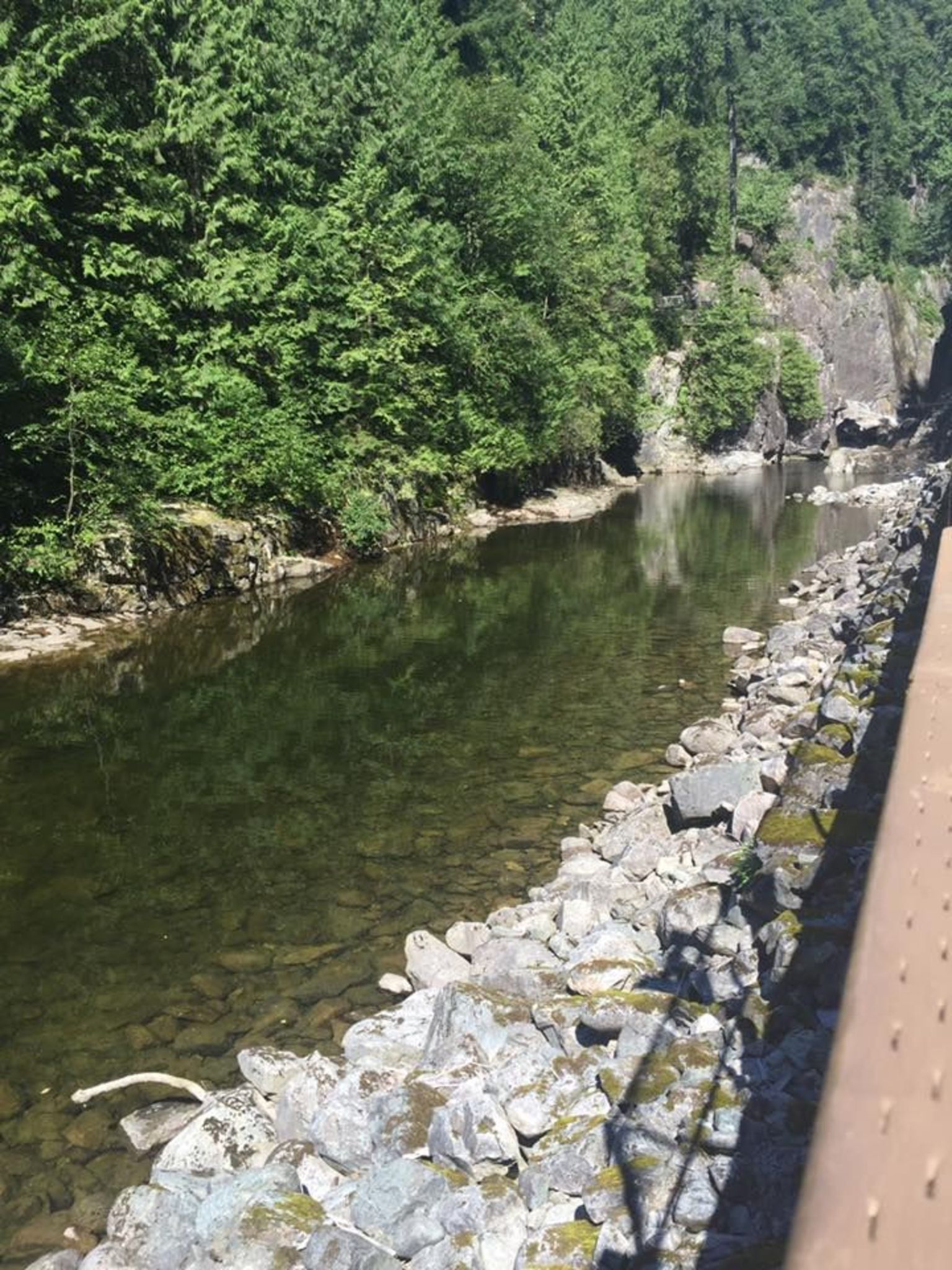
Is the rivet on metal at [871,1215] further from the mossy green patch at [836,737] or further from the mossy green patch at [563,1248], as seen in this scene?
the mossy green patch at [836,737]

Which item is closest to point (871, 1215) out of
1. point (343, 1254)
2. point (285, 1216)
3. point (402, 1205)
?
point (343, 1254)

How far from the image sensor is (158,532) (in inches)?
861

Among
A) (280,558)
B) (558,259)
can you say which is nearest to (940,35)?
(558,259)

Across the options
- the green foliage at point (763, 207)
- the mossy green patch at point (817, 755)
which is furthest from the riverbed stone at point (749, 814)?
the green foliage at point (763, 207)

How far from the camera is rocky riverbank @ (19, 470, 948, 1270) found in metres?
4.34

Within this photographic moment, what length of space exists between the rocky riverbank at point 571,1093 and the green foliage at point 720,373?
191ft

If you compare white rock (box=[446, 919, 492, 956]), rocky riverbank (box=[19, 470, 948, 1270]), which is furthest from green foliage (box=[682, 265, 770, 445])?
white rock (box=[446, 919, 492, 956])

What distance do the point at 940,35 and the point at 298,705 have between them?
134 meters

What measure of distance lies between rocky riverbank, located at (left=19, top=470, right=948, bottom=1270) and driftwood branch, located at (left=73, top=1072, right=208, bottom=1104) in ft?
0.61

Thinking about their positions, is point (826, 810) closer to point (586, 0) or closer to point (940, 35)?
point (586, 0)

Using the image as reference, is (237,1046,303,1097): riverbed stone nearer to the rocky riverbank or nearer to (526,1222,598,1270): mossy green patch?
the rocky riverbank

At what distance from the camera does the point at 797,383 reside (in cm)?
7088

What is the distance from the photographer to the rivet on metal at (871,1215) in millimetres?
1476

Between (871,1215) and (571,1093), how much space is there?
4.21 meters
